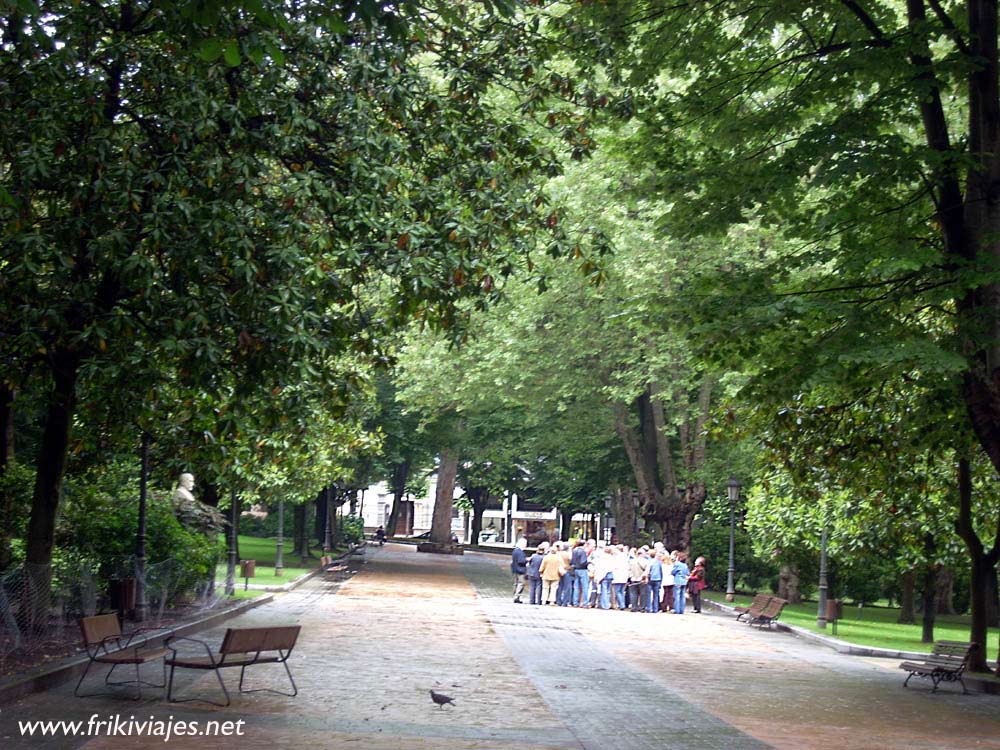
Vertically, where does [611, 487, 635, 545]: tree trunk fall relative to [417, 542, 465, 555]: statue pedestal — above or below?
above

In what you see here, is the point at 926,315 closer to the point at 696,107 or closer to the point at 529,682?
the point at 696,107

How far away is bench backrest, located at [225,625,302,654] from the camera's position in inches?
482

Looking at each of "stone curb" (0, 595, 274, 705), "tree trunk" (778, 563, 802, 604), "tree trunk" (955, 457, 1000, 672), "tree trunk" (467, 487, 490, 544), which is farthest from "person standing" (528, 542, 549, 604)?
"tree trunk" (467, 487, 490, 544)

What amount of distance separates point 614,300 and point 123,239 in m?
22.2

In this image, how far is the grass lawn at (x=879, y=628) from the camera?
1061 inches

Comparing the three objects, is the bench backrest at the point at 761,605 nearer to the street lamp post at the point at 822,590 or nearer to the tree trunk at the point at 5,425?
the street lamp post at the point at 822,590

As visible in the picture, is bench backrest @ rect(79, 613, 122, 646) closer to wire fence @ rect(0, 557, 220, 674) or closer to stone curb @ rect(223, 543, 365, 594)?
wire fence @ rect(0, 557, 220, 674)

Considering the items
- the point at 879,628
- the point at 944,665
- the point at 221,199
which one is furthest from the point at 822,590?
the point at 221,199

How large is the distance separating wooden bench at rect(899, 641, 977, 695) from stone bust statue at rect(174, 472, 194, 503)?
1516 centimetres

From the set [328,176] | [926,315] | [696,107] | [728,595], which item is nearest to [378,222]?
[328,176]

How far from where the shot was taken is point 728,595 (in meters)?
39.3

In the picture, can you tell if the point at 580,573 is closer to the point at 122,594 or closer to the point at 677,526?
the point at 677,526

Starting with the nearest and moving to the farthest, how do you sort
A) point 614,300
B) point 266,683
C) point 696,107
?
point 266,683 < point 696,107 < point 614,300

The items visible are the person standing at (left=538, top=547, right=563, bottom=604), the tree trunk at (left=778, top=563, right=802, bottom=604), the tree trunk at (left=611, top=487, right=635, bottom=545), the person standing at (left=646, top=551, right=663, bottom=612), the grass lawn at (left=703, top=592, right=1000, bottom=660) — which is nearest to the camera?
the grass lawn at (left=703, top=592, right=1000, bottom=660)
